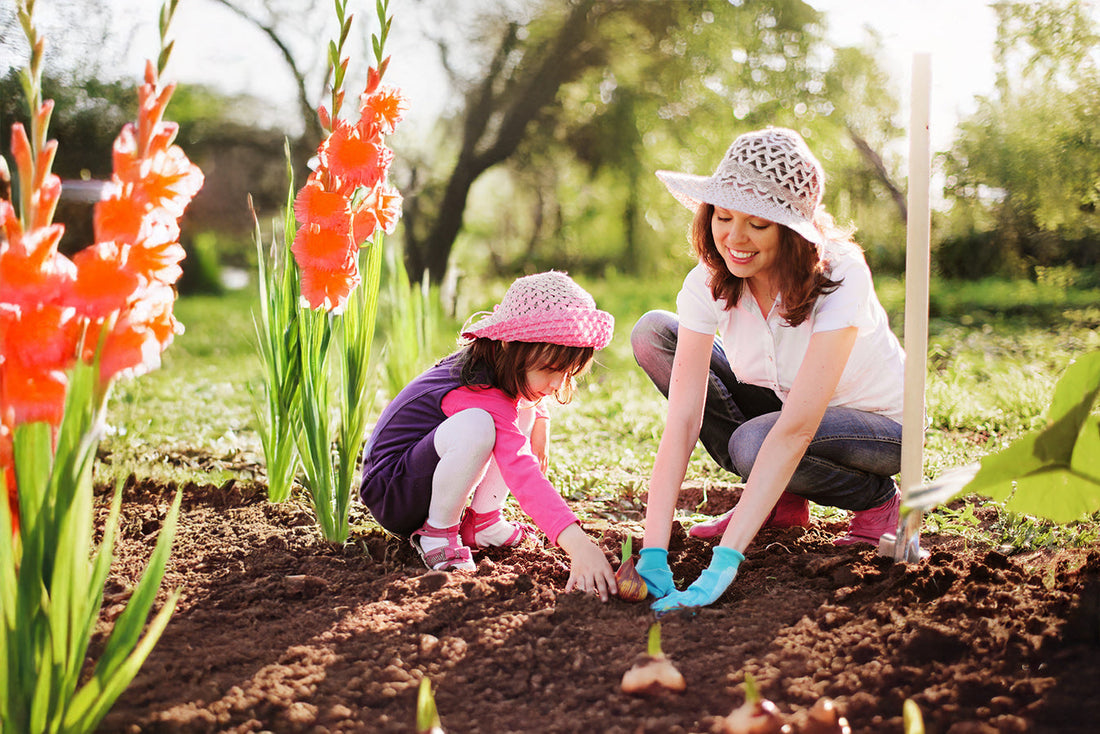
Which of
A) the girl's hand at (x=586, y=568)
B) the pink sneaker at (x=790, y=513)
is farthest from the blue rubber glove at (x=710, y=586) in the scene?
the pink sneaker at (x=790, y=513)

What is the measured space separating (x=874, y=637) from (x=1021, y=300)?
238 inches

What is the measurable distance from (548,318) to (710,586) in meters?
0.66

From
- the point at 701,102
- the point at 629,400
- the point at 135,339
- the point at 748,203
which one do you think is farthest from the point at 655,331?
the point at 701,102

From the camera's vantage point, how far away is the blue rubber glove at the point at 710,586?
5.62 feet

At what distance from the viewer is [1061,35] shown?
→ 223 inches

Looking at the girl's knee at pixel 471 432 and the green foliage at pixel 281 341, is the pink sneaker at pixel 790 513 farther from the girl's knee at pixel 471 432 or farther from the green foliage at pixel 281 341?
the green foliage at pixel 281 341

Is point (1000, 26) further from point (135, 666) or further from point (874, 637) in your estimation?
point (135, 666)

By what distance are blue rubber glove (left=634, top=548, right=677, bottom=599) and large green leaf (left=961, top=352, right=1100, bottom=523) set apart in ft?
2.10

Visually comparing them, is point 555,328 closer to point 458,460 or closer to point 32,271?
point 458,460

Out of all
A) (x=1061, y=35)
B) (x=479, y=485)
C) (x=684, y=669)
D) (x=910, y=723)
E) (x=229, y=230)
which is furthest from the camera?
(x=229, y=230)

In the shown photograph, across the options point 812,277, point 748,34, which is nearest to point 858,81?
point 748,34

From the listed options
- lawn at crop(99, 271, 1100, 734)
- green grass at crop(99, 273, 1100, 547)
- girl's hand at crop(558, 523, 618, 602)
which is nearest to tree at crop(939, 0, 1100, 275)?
green grass at crop(99, 273, 1100, 547)

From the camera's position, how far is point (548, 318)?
77.5 inches

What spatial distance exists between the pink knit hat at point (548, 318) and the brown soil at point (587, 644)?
516 mm
